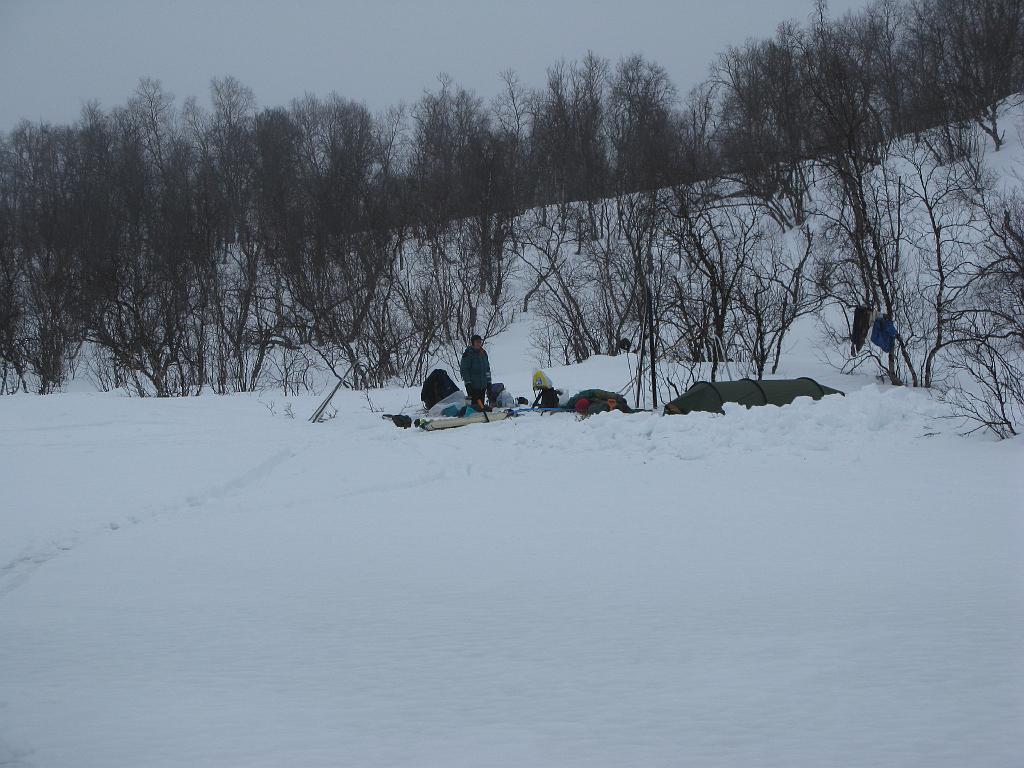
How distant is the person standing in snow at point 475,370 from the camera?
47.9ft

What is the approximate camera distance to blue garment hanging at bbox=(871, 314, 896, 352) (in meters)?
15.1

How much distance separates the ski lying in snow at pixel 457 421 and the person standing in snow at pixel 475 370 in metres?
1.38

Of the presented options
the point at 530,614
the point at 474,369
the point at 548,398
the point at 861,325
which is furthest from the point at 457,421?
the point at 861,325

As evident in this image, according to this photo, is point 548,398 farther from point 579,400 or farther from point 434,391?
point 434,391

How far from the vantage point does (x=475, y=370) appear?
14672 millimetres

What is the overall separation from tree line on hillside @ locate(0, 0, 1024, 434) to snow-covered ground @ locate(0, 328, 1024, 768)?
1255 centimetres

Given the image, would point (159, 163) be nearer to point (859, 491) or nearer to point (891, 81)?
point (891, 81)

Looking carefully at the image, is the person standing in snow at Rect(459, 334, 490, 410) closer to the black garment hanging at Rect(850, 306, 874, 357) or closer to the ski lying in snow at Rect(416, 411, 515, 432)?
the ski lying in snow at Rect(416, 411, 515, 432)

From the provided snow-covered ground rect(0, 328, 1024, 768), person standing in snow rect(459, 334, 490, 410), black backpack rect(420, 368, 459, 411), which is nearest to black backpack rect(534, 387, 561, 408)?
person standing in snow rect(459, 334, 490, 410)

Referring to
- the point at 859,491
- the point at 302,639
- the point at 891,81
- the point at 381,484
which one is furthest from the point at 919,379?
the point at 891,81

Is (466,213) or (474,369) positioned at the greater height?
(466,213)

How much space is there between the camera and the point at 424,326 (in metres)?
27.6

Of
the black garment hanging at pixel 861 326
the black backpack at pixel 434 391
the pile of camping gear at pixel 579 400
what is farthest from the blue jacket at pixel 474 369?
the black garment hanging at pixel 861 326

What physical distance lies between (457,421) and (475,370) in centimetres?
210
